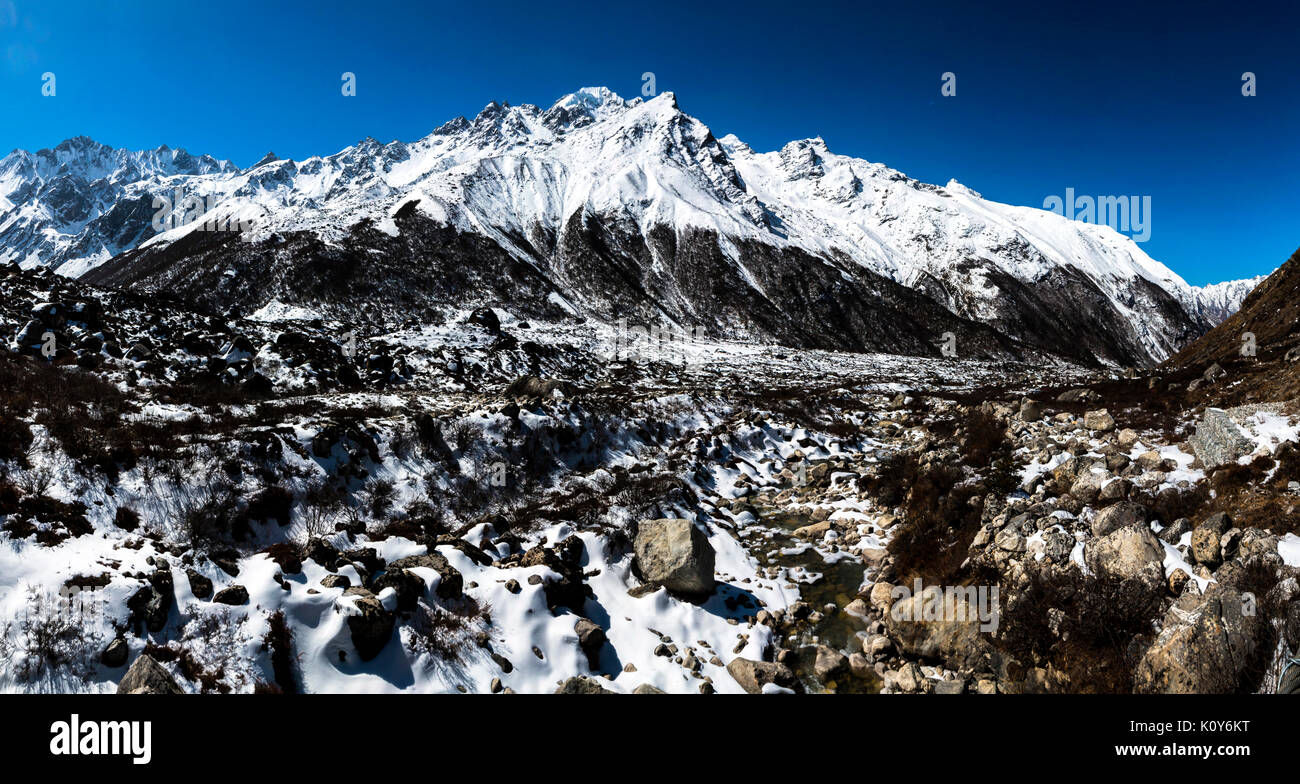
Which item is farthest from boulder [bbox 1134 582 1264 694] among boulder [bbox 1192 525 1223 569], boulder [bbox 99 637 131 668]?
boulder [bbox 99 637 131 668]

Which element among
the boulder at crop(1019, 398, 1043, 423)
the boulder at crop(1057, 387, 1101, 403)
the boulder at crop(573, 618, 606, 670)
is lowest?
the boulder at crop(573, 618, 606, 670)

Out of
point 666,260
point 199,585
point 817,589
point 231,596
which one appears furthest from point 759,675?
point 666,260

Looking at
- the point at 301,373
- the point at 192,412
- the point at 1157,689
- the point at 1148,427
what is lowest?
the point at 1157,689

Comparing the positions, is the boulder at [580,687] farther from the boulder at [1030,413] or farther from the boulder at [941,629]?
the boulder at [1030,413]

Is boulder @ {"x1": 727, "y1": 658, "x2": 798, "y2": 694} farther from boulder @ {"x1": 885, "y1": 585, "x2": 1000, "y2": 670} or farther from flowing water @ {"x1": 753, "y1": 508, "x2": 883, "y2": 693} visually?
boulder @ {"x1": 885, "y1": 585, "x2": 1000, "y2": 670}

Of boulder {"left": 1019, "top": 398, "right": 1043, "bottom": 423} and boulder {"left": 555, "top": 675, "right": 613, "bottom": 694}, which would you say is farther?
boulder {"left": 1019, "top": 398, "right": 1043, "bottom": 423}

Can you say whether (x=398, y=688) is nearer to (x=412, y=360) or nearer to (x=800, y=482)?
(x=800, y=482)
